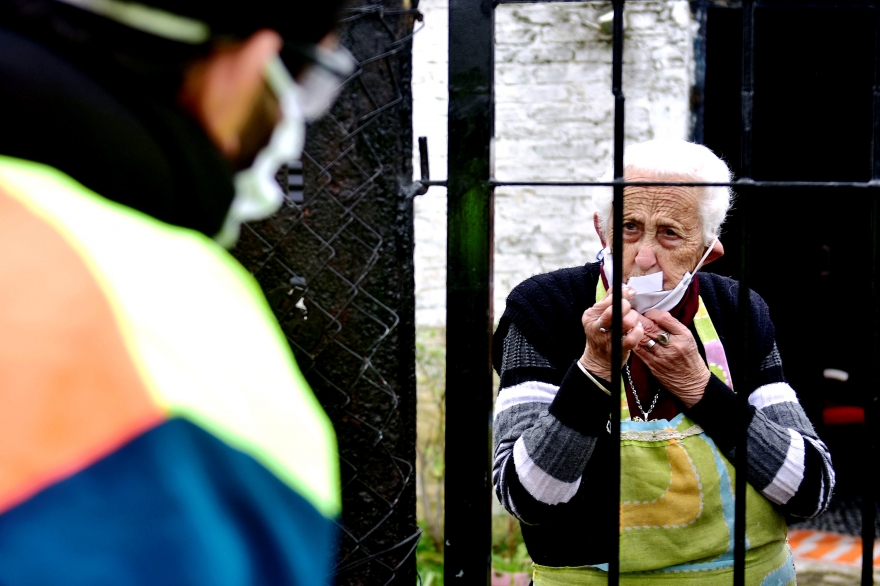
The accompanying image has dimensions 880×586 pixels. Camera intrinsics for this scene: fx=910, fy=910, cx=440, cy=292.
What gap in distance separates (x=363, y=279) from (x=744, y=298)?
722mm

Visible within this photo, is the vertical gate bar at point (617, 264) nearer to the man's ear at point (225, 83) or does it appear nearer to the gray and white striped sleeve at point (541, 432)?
the gray and white striped sleeve at point (541, 432)

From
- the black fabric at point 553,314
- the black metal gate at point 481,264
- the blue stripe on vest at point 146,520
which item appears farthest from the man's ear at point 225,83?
the black fabric at point 553,314

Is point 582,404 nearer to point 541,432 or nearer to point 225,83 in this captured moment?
point 541,432

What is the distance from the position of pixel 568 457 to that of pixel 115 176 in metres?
1.32

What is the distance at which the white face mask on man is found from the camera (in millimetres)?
715

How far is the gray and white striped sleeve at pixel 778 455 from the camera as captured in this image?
1.83m

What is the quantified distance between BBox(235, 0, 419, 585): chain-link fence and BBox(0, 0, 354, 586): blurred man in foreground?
108 centimetres

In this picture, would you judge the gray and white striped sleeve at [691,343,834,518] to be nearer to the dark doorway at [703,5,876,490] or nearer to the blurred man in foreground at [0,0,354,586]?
the blurred man in foreground at [0,0,354,586]

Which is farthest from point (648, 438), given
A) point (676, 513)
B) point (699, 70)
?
point (699, 70)

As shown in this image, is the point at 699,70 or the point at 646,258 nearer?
the point at 646,258

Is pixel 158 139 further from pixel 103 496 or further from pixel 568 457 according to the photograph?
pixel 568 457

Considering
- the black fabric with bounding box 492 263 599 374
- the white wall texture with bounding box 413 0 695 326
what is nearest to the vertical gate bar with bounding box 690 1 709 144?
the white wall texture with bounding box 413 0 695 326

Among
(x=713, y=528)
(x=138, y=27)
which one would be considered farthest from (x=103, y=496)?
(x=713, y=528)

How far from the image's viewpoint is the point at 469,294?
5.60 feet
